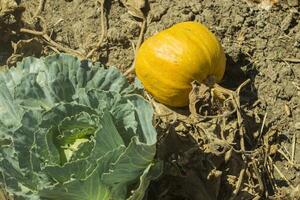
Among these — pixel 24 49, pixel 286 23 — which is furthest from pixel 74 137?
pixel 286 23

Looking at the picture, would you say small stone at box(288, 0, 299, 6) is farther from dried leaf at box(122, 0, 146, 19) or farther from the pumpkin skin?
dried leaf at box(122, 0, 146, 19)

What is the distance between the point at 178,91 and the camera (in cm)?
303

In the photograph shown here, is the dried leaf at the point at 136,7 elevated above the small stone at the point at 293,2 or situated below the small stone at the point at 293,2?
below

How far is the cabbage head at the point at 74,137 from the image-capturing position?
7.71 feet

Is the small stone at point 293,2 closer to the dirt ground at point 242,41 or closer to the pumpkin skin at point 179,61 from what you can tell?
the dirt ground at point 242,41

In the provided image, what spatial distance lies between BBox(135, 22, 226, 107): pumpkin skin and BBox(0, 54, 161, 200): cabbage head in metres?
0.39

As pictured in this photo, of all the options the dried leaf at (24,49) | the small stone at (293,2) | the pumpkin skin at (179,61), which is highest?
the small stone at (293,2)

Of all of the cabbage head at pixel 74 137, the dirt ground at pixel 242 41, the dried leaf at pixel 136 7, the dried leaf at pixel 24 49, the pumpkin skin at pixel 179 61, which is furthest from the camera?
the dried leaf at pixel 136 7

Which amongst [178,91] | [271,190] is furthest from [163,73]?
[271,190]

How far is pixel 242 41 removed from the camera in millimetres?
3344

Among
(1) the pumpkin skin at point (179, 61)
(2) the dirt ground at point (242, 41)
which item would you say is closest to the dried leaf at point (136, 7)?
(2) the dirt ground at point (242, 41)

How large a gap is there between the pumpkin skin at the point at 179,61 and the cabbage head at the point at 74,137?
1.29ft

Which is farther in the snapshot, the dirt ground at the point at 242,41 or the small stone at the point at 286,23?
the small stone at the point at 286,23

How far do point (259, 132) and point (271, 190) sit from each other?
287 mm
